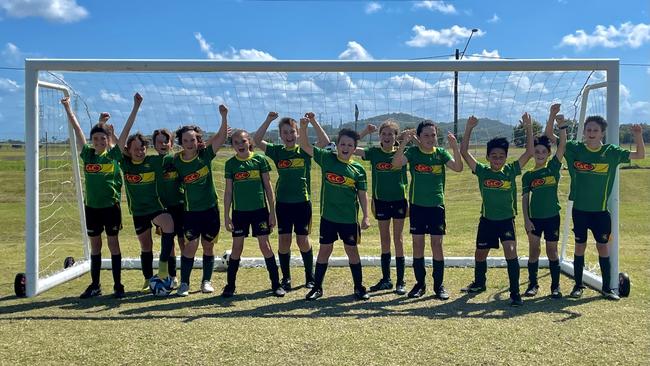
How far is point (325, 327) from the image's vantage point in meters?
4.86

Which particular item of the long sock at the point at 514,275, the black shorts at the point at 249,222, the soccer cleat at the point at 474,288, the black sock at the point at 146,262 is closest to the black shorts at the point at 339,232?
the black shorts at the point at 249,222

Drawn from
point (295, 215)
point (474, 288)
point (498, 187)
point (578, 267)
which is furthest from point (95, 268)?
point (578, 267)

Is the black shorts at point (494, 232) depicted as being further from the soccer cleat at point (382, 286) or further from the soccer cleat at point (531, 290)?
the soccer cleat at point (382, 286)

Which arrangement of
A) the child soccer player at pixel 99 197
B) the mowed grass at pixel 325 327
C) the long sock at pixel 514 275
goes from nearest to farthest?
the mowed grass at pixel 325 327 → the long sock at pixel 514 275 → the child soccer player at pixel 99 197

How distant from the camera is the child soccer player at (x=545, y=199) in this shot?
5.89 m

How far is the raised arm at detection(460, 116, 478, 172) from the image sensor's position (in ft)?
18.8

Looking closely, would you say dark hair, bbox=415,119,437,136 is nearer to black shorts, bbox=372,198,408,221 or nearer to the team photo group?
the team photo group

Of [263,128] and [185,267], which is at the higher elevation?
[263,128]

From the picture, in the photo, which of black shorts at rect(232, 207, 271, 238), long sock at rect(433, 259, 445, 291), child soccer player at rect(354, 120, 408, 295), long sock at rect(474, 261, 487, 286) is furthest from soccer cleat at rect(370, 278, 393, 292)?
black shorts at rect(232, 207, 271, 238)

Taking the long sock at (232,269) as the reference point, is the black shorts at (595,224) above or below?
above

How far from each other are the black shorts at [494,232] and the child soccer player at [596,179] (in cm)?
85

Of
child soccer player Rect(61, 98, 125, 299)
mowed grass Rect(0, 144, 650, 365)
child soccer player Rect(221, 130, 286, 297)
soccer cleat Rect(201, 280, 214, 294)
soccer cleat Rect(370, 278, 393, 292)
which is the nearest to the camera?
mowed grass Rect(0, 144, 650, 365)

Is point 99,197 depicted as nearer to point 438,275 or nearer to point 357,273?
point 357,273

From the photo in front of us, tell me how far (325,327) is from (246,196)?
1.82m
